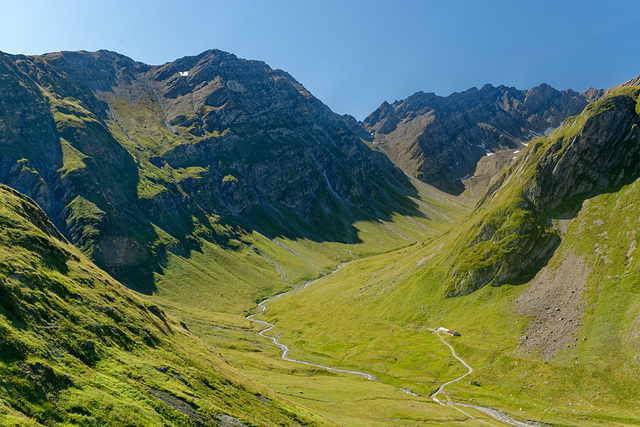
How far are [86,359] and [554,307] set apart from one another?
4445 inches

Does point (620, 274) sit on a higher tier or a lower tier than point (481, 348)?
higher

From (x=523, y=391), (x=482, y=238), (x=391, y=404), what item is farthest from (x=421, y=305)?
(x=391, y=404)

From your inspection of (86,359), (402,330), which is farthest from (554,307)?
(86,359)

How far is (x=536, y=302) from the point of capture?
344 ft

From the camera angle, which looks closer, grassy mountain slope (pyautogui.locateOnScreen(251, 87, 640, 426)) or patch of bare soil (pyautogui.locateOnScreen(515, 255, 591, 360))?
grassy mountain slope (pyautogui.locateOnScreen(251, 87, 640, 426))

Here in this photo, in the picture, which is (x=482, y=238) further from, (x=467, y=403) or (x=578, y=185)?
(x=467, y=403)

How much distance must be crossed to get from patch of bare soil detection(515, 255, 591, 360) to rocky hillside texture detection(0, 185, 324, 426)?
238 ft

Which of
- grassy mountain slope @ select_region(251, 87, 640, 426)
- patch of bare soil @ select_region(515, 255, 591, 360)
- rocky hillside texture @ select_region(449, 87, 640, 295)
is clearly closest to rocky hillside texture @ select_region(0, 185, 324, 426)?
grassy mountain slope @ select_region(251, 87, 640, 426)

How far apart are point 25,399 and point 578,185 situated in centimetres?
16099

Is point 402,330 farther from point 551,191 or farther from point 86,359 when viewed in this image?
point 86,359

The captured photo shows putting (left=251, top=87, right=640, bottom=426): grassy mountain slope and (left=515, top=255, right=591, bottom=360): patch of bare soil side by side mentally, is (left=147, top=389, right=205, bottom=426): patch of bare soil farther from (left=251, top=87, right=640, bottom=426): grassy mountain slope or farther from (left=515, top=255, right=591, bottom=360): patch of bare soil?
(left=515, top=255, right=591, bottom=360): patch of bare soil

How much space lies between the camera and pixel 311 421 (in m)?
48.6

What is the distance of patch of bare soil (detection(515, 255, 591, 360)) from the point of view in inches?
3568

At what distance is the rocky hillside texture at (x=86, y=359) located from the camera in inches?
1045
